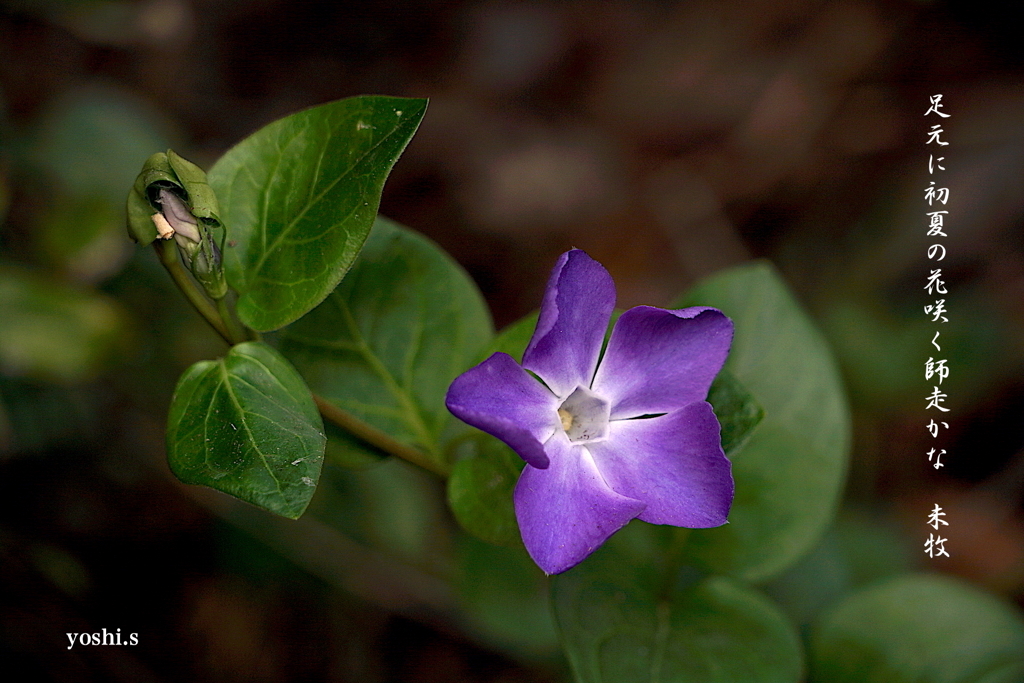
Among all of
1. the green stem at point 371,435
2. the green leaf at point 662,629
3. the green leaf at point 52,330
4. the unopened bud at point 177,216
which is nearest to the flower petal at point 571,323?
the green stem at point 371,435

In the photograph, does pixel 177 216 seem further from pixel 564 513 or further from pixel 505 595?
pixel 505 595

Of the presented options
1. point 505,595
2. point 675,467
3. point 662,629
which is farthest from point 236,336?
point 505,595

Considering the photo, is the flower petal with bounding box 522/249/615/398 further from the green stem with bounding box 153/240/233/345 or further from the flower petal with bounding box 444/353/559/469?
the green stem with bounding box 153/240/233/345

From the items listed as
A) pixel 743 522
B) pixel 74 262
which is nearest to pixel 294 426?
pixel 743 522

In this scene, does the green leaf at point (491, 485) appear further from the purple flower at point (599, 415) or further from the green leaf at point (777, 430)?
the green leaf at point (777, 430)

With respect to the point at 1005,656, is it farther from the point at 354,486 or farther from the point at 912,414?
the point at 354,486

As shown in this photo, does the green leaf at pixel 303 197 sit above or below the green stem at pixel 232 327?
above
